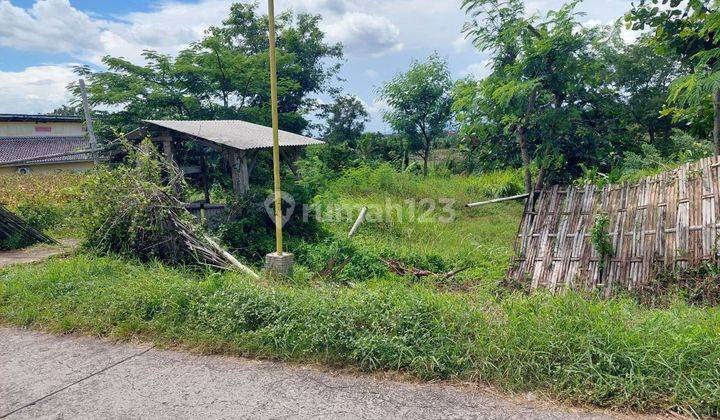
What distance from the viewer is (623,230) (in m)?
4.99

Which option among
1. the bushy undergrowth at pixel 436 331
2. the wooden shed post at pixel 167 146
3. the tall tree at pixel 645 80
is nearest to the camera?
the bushy undergrowth at pixel 436 331

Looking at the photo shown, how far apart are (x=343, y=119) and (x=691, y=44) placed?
1781cm

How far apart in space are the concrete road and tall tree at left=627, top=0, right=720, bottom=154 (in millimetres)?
3844

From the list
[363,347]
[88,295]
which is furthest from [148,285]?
[363,347]

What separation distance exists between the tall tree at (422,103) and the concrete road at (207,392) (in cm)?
1401

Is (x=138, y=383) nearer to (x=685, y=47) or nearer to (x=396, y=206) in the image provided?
(x=685, y=47)

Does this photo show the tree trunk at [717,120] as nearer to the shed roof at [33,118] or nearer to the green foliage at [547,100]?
the green foliage at [547,100]

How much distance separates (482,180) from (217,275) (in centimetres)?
1075

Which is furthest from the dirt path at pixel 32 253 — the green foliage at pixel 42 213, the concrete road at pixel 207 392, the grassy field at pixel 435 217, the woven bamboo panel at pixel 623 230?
the woven bamboo panel at pixel 623 230

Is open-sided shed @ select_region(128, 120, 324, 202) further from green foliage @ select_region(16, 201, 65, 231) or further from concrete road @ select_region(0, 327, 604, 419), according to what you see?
concrete road @ select_region(0, 327, 604, 419)

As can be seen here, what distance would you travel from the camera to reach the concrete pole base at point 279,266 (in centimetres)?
542

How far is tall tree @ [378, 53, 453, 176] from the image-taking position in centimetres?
1652

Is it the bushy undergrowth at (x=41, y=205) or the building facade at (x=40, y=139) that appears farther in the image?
the building facade at (x=40, y=139)

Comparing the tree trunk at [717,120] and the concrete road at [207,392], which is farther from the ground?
the tree trunk at [717,120]
